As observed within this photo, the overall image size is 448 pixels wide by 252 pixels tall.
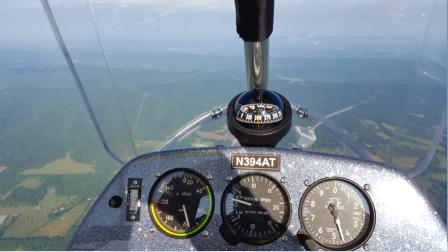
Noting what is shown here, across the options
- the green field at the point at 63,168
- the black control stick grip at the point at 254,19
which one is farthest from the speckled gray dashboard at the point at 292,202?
the green field at the point at 63,168

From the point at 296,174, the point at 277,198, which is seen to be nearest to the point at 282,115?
the point at 296,174

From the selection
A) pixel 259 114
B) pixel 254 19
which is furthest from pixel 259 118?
pixel 254 19

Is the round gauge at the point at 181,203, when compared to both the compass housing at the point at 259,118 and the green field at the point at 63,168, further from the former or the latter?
the green field at the point at 63,168

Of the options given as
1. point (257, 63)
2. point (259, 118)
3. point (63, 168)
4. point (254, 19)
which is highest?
point (254, 19)

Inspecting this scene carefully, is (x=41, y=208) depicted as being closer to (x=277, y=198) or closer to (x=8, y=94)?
(x=277, y=198)

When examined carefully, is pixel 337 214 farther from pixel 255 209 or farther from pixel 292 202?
pixel 255 209

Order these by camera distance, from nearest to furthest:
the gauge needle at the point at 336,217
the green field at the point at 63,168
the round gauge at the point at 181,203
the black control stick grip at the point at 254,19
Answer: the black control stick grip at the point at 254,19
the gauge needle at the point at 336,217
the round gauge at the point at 181,203
the green field at the point at 63,168

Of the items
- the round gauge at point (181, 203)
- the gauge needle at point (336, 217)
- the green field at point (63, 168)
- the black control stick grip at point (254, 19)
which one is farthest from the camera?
the green field at point (63, 168)
